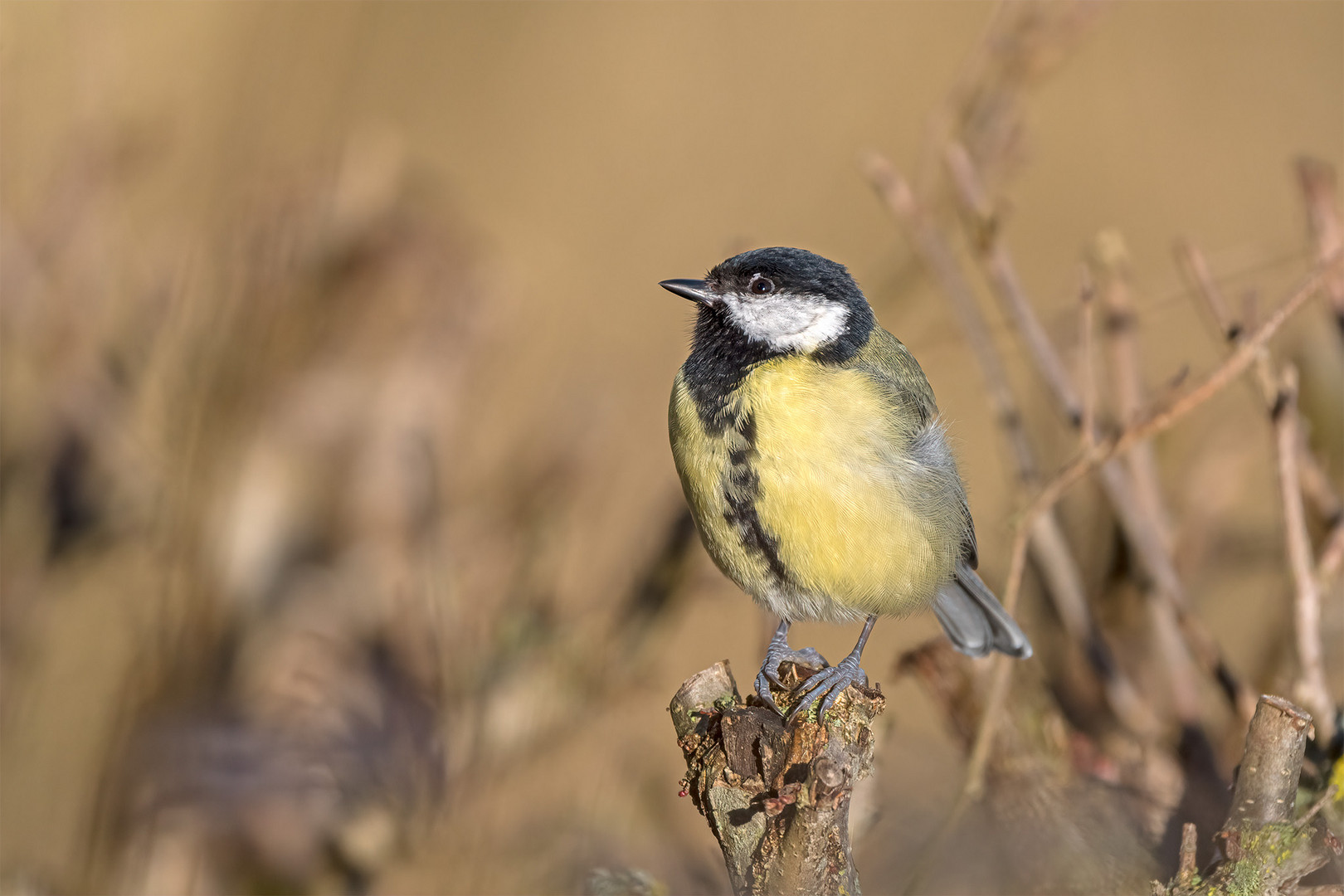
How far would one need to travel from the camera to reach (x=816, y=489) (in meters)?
1.74

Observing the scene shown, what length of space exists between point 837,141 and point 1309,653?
10.8 feet

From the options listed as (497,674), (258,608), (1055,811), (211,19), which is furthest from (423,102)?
(1055,811)

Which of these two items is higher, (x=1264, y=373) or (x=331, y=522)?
(x=1264, y=373)

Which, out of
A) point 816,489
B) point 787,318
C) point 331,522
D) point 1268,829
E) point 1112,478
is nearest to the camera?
point 1268,829

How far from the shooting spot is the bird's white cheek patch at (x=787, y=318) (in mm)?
1987

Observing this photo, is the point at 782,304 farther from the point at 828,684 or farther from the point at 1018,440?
the point at 828,684

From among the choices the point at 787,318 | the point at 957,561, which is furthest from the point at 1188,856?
the point at 787,318

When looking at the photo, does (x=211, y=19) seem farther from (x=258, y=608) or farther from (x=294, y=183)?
(x=258, y=608)

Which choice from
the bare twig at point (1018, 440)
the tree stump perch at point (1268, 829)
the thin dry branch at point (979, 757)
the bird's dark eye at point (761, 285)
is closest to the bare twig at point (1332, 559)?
the bare twig at point (1018, 440)

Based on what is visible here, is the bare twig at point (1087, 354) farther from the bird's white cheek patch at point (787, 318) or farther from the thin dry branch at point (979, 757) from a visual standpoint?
the bird's white cheek patch at point (787, 318)

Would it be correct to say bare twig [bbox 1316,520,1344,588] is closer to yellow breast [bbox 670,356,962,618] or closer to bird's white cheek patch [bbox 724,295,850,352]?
yellow breast [bbox 670,356,962,618]

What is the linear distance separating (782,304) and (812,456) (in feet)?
1.33

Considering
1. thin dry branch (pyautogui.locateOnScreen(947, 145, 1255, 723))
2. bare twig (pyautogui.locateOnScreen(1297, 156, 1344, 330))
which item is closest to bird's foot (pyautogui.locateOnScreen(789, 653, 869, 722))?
thin dry branch (pyautogui.locateOnScreen(947, 145, 1255, 723))

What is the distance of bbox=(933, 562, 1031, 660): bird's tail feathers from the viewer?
2172mm
